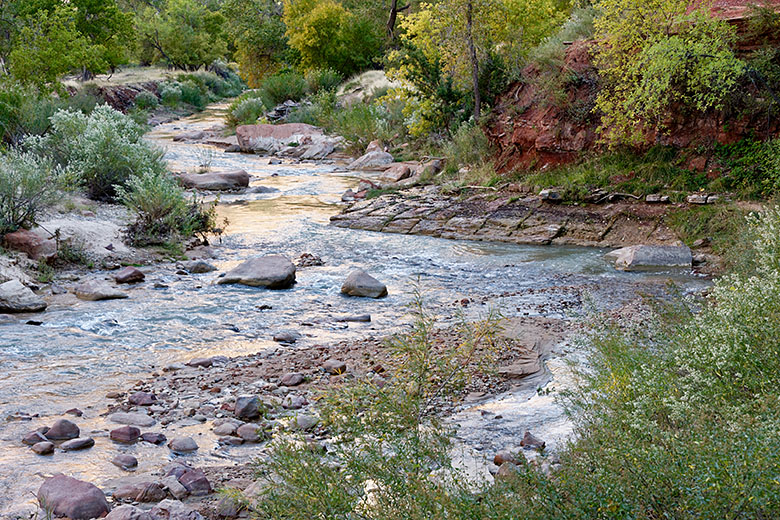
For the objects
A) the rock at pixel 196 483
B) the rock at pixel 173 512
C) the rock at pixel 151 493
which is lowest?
the rock at pixel 196 483

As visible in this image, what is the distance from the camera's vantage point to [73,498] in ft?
11.6

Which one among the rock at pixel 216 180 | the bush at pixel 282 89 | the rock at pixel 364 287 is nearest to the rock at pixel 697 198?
the rock at pixel 364 287

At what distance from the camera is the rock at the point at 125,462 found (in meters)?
4.15

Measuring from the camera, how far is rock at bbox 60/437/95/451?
434 centimetres

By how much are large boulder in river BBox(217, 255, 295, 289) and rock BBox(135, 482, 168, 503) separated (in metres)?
5.06

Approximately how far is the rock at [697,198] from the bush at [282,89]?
937 inches

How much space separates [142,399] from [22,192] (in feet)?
17.9

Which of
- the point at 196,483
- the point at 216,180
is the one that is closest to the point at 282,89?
the point at 216,180

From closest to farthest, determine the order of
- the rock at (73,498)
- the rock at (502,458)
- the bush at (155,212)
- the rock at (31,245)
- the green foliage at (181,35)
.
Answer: the rock at (73,498) < the rock at (502,458) < the rock at (31,245) < the bush at (155,212) < the green foliage at (181,35)

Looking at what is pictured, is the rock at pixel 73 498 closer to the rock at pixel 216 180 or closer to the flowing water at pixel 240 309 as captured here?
the flowing water at pixel 240 309

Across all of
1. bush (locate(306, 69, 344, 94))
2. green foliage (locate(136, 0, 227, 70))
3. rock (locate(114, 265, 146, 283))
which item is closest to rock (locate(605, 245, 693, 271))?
rock (locate(114, 265, 146, 283))

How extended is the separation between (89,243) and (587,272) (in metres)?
7.11

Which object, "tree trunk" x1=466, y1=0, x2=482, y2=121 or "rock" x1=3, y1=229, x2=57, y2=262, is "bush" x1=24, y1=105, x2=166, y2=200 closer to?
"rock" x1=3, y1=229, x2=57, y2=262

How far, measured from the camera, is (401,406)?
306cm
